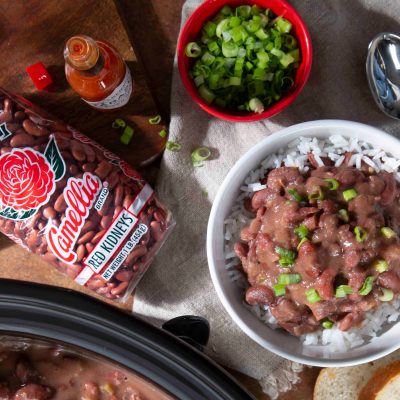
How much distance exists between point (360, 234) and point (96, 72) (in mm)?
1040

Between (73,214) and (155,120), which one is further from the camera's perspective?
(155,120)

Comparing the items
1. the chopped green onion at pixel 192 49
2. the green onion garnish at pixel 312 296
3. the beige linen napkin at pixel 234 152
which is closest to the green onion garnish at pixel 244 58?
the chopped green onion at pixel 192 49

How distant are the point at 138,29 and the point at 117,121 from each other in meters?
0.38

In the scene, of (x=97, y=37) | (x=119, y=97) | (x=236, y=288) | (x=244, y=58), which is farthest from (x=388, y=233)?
(x=97, y=37)

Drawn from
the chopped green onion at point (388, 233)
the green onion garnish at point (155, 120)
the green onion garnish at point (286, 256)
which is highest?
the green onion garnish at point (155, 120)

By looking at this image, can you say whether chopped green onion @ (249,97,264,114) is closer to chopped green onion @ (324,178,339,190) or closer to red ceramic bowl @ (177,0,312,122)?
red ceramic bowl @ (177,0,312,122)

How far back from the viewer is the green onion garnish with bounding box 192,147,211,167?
253 cm

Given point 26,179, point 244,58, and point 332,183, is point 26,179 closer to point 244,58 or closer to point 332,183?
point 244,58

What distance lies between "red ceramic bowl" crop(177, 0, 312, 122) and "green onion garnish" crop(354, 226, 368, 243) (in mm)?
547

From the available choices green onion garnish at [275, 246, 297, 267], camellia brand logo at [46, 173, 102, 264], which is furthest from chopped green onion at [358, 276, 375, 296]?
camellia brand logo at [46, 173, 102, 264]

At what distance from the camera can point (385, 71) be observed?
2.50m

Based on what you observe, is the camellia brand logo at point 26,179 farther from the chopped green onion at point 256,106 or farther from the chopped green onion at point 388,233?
the chopped green onion at point 388,233

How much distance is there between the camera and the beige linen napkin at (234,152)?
2.54 m

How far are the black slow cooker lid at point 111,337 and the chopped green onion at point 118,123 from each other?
855 mm
